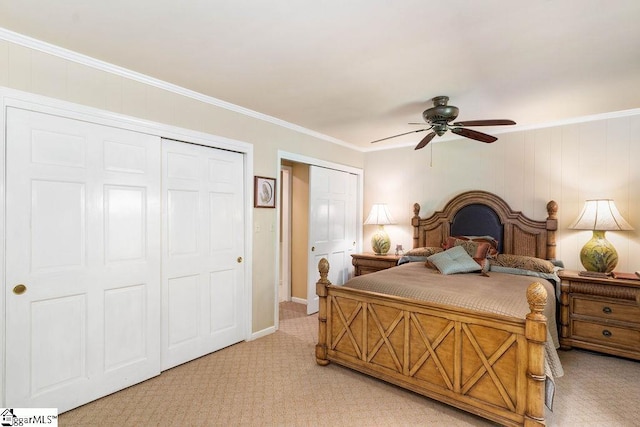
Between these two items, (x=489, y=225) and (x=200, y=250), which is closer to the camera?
(x=200, y=250)

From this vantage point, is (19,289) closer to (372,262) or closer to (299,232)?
(299,232)

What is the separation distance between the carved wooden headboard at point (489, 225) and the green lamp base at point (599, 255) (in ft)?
1.23

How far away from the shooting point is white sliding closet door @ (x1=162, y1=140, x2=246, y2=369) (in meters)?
2.89

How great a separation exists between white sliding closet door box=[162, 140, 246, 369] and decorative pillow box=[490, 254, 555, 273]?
2.83 m

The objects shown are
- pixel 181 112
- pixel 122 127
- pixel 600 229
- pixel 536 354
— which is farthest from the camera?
pixel 600 229

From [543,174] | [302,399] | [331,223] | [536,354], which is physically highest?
[543,174]

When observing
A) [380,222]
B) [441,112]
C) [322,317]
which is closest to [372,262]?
[380,222]

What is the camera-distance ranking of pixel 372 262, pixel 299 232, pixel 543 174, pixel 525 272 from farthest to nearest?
pixel 299 232
pixel 372 262
pixel 543 174
pixel 525 272

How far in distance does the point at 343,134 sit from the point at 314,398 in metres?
3.22

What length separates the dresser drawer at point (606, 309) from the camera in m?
3.01

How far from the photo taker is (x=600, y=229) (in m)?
3.27

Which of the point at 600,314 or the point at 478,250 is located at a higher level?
the point at 478,250
